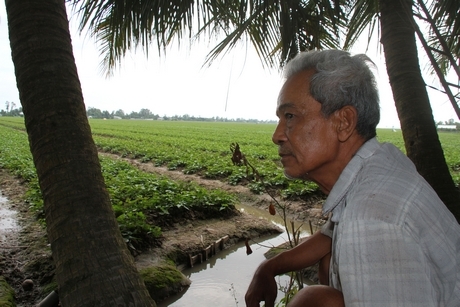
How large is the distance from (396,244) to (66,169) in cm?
102

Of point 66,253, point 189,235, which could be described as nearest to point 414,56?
point 66,253

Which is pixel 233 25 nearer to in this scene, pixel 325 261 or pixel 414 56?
pixel 414 56

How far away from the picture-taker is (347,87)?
124 centimetres

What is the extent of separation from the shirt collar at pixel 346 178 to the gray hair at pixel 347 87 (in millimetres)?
96

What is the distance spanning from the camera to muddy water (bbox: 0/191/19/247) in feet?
16.4

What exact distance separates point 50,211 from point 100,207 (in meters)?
0.17

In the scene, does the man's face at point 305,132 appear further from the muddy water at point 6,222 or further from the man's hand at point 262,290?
the muddy water at point 6,222

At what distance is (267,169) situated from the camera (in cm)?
1049

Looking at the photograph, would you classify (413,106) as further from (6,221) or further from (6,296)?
(6,221)

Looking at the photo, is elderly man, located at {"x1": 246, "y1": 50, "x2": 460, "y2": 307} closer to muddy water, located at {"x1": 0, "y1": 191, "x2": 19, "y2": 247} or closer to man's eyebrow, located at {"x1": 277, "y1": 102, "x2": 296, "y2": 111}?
man's eyebrow, located at {"x1": 277, "y1": 102, "x2": 296, "y2": 111}

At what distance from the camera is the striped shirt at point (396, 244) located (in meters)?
0.84

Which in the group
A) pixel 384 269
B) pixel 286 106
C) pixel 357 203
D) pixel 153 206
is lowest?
pixel 153 206

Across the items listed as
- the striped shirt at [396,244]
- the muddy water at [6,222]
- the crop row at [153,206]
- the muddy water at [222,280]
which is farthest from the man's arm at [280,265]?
the muddy water at [6,222]

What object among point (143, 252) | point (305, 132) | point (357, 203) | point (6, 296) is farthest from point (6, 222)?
point (357, 203)
